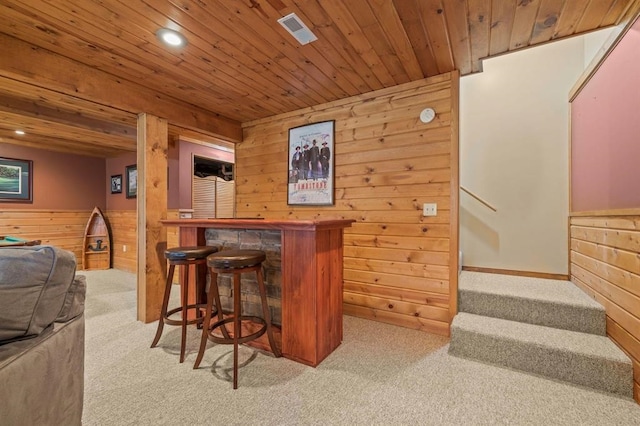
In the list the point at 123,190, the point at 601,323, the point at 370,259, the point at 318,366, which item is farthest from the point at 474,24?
the point at 123,190

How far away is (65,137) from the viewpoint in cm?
432

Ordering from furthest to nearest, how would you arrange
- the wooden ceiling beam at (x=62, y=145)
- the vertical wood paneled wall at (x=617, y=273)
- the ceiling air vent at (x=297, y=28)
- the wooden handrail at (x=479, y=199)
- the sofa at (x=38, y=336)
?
the wooden ceiling beam at (x=62, y=145) → the wooden handrail at (x=479, y=199) → the ceiling air vent at (x=297, y=28) → the vertical wood paneled wall at (x=617, y=273) → the sofa at (x=38, y=336)

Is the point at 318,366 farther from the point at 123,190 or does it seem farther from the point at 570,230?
the point at 123,190

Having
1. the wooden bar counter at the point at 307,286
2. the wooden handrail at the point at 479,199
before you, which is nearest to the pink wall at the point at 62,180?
the wooden bar counter at the point at 307,286

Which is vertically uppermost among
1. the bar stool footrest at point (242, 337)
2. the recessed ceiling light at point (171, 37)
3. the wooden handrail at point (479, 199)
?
the recessed ceiling light at point (171, 37)

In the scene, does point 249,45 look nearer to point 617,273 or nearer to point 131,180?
point 617,273

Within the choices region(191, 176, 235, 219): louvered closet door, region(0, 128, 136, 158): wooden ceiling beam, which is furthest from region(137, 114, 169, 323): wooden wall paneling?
region(0, 128, 136, 158): wooden ceiling beam

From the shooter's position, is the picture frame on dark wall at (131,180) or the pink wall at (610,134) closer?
the pink wall at (610,134)

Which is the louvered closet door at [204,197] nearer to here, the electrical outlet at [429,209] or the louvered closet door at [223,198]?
the louvered closet door at [223,198]

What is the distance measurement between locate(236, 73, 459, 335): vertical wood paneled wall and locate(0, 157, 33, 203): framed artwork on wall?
5128mm

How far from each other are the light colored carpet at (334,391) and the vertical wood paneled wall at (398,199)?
1.64ft

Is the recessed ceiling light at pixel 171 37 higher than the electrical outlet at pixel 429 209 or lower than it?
higher

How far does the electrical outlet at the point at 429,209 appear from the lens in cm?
254

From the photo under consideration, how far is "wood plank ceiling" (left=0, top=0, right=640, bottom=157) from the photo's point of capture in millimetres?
1685
